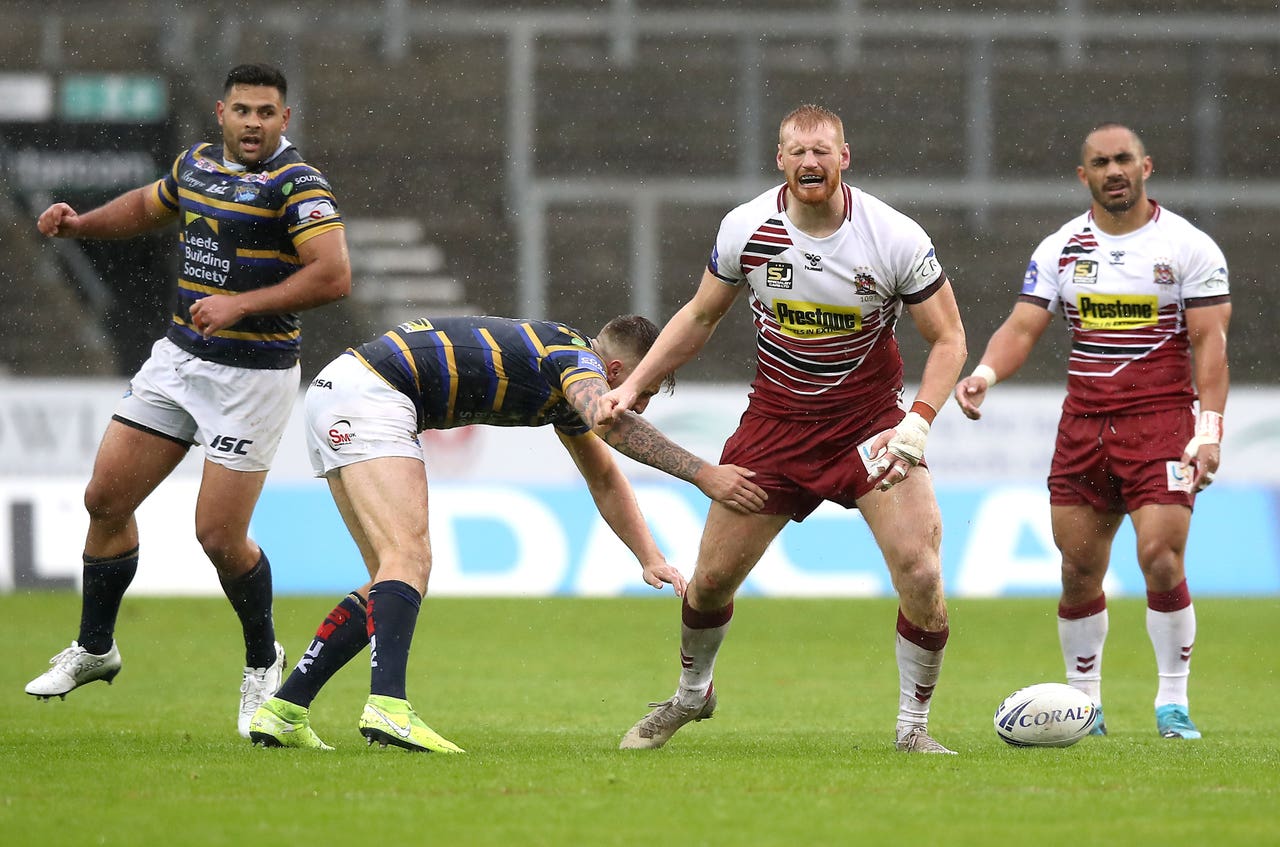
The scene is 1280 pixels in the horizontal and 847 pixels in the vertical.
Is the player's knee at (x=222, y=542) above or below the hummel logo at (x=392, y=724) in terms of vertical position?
above

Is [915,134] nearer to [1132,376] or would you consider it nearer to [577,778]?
[1132,376]

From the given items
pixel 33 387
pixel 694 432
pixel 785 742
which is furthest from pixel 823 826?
pixel 33 387

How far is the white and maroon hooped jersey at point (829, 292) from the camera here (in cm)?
621

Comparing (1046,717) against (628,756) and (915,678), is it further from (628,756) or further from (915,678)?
(628,756)

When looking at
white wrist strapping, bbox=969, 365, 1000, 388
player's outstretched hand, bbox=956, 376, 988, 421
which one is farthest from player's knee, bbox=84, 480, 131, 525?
white wrist strapping, bbox=969, 365, 1000, 388

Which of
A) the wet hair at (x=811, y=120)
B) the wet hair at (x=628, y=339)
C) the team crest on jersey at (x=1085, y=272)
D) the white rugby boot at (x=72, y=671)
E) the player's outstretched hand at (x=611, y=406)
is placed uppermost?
the wet hair at (x=811, y=120)

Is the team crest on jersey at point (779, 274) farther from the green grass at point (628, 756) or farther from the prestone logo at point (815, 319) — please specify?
the green grass at point (628, 756)

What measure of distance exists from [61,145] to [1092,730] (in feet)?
43.2

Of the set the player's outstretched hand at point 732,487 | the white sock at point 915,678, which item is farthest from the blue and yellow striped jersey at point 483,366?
the white sock at point 915,678

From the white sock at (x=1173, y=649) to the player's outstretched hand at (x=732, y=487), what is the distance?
232 centimetres

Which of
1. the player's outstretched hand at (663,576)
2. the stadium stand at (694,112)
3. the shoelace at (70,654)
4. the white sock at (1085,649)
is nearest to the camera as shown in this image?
the player's outstretched hand at (663,576)

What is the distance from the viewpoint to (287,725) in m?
6.38

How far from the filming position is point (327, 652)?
644 centimetres

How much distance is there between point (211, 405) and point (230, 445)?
0.61ft
